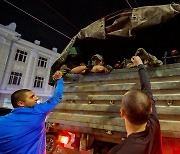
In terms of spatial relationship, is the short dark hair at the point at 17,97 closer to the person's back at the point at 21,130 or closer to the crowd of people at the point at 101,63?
the person's back at the point at 21,130

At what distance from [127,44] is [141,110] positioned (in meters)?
2.57

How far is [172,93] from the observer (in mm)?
1893

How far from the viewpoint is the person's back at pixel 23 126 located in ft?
4.92

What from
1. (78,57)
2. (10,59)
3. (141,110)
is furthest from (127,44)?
(10,59)

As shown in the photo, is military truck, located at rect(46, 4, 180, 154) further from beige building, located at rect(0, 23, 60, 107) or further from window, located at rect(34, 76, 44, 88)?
window, located at rect(34, 76, 44, 88)

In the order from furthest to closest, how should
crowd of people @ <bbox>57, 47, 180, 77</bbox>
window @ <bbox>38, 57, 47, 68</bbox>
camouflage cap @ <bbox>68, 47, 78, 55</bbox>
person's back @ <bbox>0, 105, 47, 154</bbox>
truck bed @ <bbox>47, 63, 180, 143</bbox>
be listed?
window @ <bbox>38, 57, 47, 68</bbox>, camouflage cap @ <bbox>68, 47, 78, 55</bbox>, crowd of people @ <bbox>57, 47, 180, 77</bbox>, truck bed @ <bbox>47, 63, 180, 143</bbox>, person's back @ <bbox>0, 105, 47, 154</bbox>

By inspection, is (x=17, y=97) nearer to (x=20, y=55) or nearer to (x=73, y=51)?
(x=73, y=51)

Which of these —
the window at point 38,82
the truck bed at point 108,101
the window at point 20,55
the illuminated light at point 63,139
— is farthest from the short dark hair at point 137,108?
the window at point 38,82

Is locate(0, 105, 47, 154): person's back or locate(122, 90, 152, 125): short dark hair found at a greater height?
locate(122, 90, 152, 125): short dark hair

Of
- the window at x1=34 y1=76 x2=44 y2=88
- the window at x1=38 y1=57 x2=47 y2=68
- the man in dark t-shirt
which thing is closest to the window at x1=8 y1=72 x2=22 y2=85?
the window at x1=34 y1=76 x2=44 y2=88

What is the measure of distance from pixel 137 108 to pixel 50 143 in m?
2.39

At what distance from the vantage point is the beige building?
1773 centimetres

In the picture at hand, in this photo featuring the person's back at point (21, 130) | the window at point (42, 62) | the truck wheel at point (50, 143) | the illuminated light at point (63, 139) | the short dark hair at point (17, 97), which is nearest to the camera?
the person's back at point (21, 130)

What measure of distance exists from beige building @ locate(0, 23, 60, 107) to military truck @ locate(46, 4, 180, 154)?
56.6 ft
